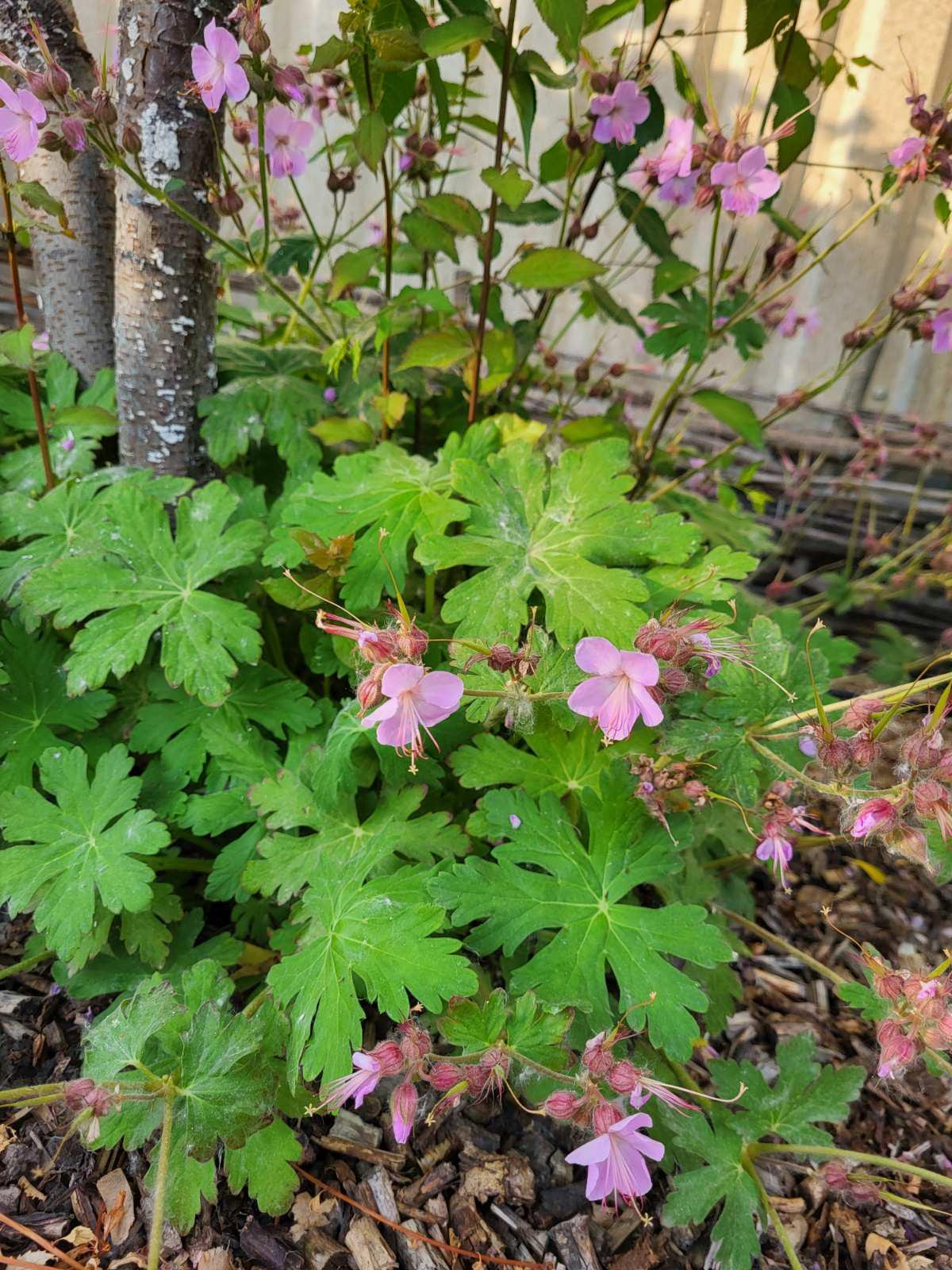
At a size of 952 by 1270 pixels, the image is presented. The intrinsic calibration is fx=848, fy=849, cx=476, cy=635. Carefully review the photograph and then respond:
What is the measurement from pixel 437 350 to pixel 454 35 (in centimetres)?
54

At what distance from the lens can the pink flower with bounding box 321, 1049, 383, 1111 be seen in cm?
107

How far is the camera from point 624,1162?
3.54 ft

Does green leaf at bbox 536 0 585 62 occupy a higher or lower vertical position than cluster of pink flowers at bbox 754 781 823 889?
higher

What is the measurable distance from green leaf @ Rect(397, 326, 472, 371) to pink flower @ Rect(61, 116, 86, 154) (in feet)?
2.23

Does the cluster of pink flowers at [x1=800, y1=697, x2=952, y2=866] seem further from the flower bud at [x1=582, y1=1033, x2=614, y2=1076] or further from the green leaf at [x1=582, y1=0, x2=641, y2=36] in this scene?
the green leaf at [x1=582, y1=0, x2=641, y2=36]

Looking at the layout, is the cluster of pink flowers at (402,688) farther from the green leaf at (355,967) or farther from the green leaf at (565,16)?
the green leaf at (565,16)

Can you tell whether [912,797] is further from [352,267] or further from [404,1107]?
[352,267]

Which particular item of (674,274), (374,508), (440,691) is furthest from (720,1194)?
(674,274)

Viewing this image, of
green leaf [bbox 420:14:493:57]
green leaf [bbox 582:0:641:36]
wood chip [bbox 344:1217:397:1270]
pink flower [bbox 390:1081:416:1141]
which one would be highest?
green leaf [bbox 582:0:641:36]

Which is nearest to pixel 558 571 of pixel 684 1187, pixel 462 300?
pixel 684 1187

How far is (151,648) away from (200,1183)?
100 centimetres

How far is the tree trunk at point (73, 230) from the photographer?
5.83 ft

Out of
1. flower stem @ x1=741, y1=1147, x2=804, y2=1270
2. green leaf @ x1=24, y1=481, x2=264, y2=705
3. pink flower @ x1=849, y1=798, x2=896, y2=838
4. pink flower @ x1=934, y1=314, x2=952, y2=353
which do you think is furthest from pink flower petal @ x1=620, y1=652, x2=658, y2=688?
pink flower @ x1=934, y1=314, x2=952, y2=353

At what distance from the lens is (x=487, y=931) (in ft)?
4.42
